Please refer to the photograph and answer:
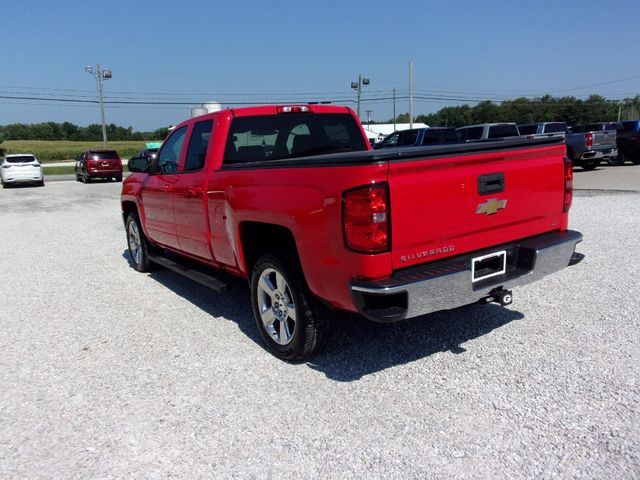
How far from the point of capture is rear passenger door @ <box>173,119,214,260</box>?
4812mm

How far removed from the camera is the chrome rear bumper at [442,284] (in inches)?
120

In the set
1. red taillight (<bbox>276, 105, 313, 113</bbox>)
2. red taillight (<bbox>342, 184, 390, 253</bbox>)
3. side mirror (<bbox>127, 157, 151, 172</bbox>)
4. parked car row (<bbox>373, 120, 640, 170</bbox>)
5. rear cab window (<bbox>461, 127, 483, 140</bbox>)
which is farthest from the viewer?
rear cab window (<bbox>461, 127, 483, 140</bbox>)

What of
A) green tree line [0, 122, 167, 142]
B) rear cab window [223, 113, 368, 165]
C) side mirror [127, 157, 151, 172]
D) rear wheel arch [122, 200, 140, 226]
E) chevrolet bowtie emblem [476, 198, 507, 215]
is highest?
green tree line [0, 122, 167, 142]

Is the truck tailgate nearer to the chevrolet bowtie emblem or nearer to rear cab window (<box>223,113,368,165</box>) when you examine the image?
the chevrolet bowtie emblem

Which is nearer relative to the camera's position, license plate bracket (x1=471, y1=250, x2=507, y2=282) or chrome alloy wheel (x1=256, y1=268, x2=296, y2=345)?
license plate bracket (x1=471, y1=250, x2=507, y2=282)

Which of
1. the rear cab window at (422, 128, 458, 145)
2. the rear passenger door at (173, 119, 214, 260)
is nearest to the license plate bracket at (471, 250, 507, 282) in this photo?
the rear passenger door at (173, 119, 214, 260)

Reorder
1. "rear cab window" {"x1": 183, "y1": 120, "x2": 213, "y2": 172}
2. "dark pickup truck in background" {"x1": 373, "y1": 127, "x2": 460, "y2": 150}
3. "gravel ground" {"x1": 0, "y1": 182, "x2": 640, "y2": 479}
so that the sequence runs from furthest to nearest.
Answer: "dark pickup truck in background" {"x1": 373, "y1": 127, "x2": 460, "y2": 150} < "rear cab window" {"x1": 183, "y1": 120, "x2": 213, "y2": 172} < "gravel ground" {"x1": 0, "y1": 182, "x2": 640, "y2": 479}

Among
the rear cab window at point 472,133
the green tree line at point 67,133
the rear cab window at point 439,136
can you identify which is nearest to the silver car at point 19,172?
the rear cab window at point 439,136

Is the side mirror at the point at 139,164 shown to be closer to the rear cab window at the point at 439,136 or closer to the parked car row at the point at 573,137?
the parked car row at the point at 573,137

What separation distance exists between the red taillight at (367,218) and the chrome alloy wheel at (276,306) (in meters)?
0.91

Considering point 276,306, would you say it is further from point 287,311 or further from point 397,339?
point 397,339

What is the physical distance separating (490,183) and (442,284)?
830 millimetres

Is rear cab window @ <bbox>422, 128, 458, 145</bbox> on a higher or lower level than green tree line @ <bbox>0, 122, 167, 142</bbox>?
lower

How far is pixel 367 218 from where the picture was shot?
3.01m
